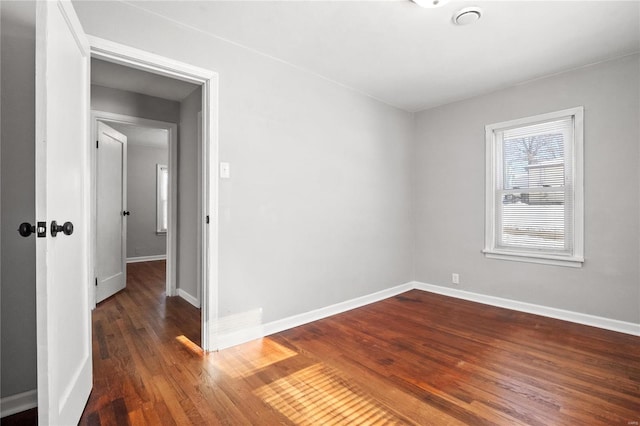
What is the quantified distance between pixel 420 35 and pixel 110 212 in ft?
13.4

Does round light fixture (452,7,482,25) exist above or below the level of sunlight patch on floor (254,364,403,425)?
above

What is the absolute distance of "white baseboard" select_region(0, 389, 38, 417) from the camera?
1659 mm

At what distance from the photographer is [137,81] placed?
337 centimetres

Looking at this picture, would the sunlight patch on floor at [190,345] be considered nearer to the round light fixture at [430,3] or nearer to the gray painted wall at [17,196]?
the gray painted wall at [17,196]

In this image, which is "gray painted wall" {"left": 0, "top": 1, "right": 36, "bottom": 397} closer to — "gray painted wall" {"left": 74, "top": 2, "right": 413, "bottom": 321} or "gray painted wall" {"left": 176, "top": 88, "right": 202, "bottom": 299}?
"gray painted wall" {"left": 74, "top": 2, "right": 413, "bottom": 321}

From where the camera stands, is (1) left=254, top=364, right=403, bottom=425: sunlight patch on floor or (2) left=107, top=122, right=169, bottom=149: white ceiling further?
(2) left=107, top=122, right=169, bottom=149: white ceiling

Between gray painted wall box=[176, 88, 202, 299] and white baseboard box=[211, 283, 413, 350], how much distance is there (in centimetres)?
125

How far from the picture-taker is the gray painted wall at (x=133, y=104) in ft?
11.5

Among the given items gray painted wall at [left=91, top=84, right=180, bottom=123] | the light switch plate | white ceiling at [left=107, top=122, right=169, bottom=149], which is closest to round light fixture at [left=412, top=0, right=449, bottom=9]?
the light switch plate

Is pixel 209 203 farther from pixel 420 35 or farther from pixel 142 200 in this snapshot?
pixel 142 200

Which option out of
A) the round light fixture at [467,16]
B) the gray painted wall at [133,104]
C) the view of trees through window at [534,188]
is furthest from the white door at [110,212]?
the view of trees through window at [534,188]

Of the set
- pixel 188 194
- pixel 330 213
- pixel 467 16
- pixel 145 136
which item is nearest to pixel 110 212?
pixel 188 194

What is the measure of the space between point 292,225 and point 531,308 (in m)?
2.72

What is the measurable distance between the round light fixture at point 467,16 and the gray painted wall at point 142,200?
253 inches
